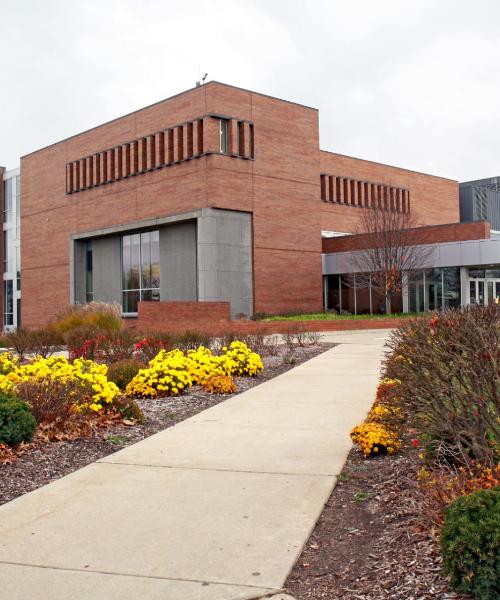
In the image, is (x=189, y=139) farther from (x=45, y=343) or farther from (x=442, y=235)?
(x=45, y=343)

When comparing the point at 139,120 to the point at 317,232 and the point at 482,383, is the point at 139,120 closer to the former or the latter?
the point at 317,232

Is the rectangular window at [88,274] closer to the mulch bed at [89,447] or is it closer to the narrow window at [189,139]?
the narrow window at [189,139]

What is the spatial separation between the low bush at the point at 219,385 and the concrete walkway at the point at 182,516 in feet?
6.78

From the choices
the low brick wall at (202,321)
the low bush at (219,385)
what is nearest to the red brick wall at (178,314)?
the low brick wall at (202,321)

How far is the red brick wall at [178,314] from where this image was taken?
26.8 meters

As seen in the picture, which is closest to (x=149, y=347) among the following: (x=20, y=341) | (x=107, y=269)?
(x=20, y=341)

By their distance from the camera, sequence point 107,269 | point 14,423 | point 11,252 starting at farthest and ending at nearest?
point 11,252, point 107,269, point 14,423

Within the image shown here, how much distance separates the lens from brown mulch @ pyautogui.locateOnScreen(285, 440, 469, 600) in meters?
3.47

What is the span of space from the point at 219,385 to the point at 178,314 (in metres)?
17.3

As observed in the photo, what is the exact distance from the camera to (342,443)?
680cm

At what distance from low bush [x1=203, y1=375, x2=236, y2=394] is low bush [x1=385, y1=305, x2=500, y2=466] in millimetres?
4422

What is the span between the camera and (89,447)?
6824 millimetres

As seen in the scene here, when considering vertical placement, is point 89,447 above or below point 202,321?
below

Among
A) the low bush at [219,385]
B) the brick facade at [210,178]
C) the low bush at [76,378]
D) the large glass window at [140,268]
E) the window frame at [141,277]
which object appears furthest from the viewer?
the large glass window at [140,268]
